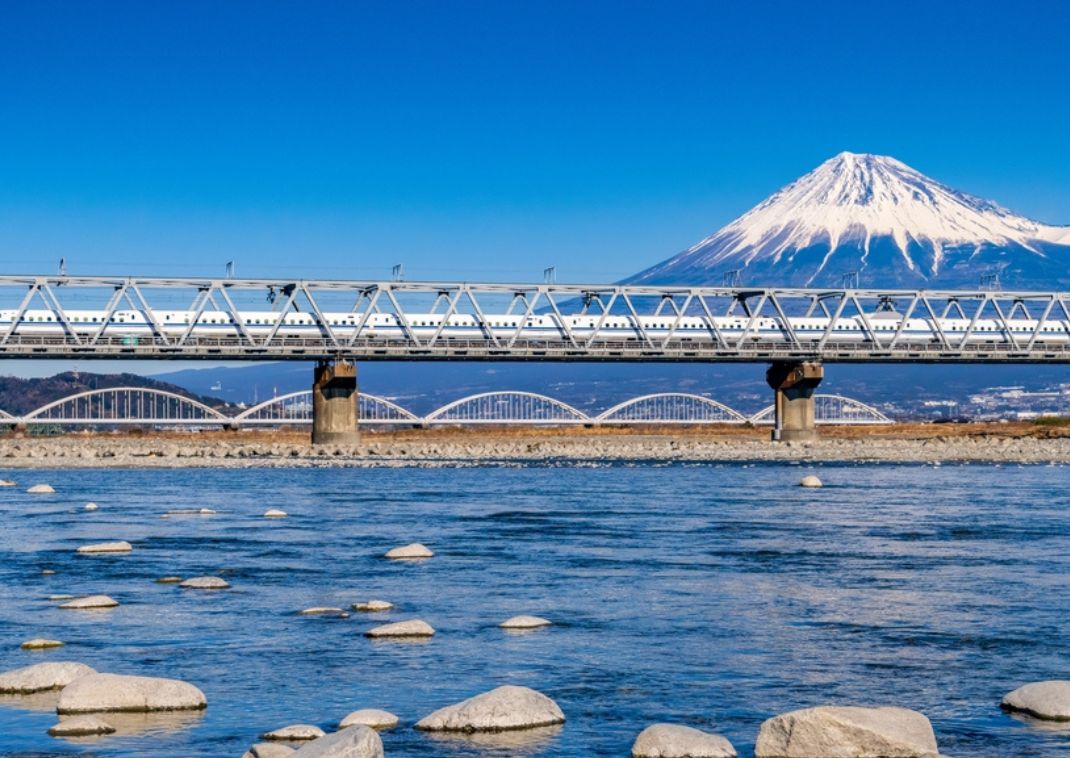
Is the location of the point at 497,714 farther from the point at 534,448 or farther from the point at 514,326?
the point at 514,326

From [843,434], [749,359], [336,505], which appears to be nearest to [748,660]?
[336,505]

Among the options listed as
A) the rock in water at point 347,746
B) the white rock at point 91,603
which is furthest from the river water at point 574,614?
the rock in water at point 347,746

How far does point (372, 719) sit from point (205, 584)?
11282mm

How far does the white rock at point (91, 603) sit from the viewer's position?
2416 centimetres

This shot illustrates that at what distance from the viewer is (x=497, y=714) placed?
53.4ft

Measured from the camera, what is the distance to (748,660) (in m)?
19.8

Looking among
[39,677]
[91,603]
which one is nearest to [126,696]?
[39,677]

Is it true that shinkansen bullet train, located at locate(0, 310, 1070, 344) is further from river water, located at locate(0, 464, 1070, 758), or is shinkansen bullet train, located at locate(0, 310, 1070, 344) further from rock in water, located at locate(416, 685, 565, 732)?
rock in water, located at locate(416, 685, 565, 732)

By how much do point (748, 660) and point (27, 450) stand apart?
81139mm

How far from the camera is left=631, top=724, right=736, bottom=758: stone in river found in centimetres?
1471

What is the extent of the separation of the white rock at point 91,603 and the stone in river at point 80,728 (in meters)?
8.21

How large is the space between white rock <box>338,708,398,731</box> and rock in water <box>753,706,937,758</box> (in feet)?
13.1

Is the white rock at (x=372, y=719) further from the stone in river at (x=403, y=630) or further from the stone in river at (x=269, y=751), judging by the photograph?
the stone in river at (x=403, y=630)

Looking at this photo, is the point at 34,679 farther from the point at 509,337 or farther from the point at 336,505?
the point at 509,337
